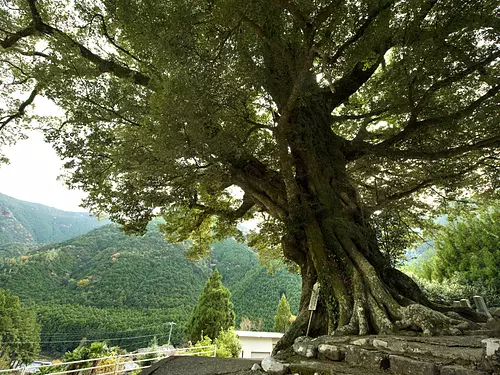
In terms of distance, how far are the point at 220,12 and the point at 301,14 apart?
117 centimetres

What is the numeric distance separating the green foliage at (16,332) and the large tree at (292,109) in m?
22.4

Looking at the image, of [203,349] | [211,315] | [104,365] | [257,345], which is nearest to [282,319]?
[257,345]

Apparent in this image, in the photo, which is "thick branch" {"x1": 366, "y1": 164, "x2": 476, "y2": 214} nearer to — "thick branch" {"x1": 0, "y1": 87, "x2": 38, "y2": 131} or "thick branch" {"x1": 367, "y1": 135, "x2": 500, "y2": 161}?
"thick branch" {"x1": 367, "y1": 135, "x2": 500, "y2": 161}

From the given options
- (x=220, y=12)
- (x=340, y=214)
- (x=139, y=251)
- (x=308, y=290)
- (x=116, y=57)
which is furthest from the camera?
(x=139, y=251)

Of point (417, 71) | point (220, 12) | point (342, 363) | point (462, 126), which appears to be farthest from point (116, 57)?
point (462, 126)

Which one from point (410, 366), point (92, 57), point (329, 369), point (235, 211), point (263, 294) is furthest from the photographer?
point (263, 294)

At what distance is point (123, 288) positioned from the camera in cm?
3209

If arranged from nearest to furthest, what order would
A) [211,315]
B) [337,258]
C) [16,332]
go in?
[337,258] → [211,315] → [16,332]

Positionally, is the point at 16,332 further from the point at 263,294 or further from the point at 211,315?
the point at 263,294

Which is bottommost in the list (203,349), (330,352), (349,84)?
(203,349)

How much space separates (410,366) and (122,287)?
3605 cm

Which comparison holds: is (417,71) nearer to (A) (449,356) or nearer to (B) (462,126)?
(B) (462,126)

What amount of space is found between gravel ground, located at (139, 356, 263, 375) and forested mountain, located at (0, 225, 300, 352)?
25081 mm

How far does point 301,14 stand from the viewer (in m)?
3.57
